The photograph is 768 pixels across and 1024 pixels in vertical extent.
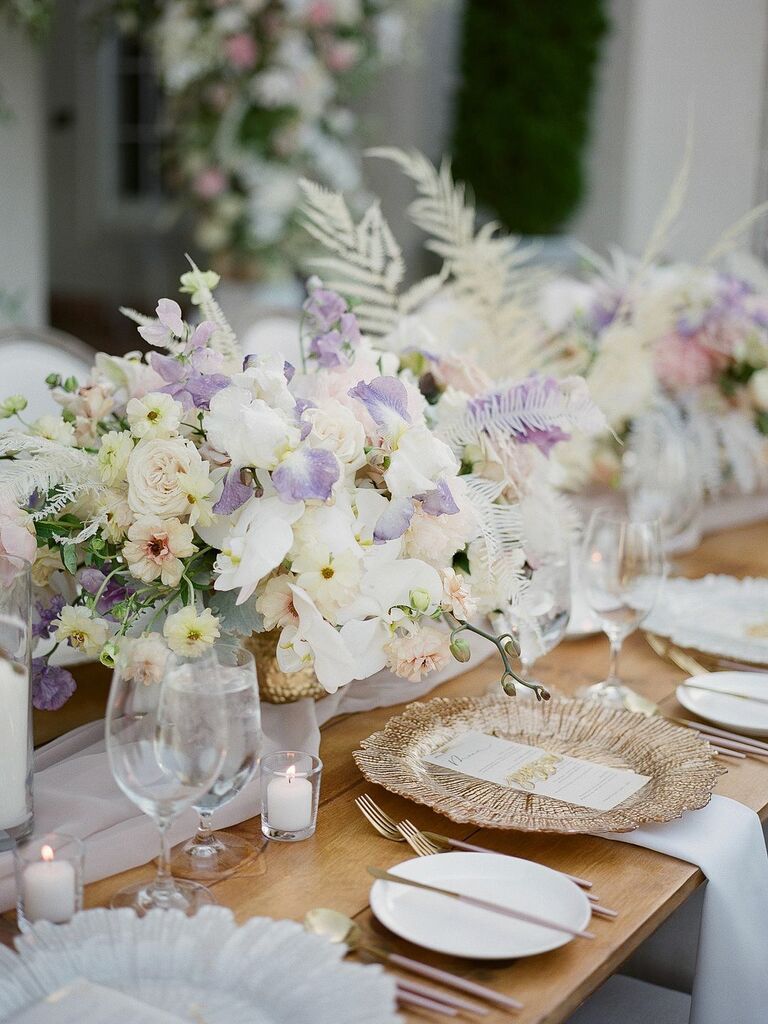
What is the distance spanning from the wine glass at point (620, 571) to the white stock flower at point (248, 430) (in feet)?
1.56

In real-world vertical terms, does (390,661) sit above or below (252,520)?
below

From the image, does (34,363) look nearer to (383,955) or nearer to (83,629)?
(83,629)

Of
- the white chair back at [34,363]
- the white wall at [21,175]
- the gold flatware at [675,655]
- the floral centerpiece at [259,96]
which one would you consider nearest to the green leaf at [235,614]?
the gold flatware at [675,655]

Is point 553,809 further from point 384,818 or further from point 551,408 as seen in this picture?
point 551,408

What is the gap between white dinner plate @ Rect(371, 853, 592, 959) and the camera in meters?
0.96

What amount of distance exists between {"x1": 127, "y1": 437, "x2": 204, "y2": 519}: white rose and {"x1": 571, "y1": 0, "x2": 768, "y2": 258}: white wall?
12.7 feet

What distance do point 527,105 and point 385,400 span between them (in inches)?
295

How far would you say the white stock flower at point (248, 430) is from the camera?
1116 millimetres

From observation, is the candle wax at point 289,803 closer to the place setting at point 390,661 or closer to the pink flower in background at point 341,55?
the place setting at point 390,661

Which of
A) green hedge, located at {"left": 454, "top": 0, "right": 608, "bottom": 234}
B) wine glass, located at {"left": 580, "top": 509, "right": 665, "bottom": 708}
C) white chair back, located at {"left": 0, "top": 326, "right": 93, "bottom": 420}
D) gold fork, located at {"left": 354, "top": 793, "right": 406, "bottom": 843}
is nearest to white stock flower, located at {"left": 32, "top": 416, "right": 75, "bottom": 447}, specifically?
gold fork, located at {"left": 354, "top": 793, "right": 406, "bottom": 843}

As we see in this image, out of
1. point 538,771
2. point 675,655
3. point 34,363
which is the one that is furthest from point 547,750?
point 34,363

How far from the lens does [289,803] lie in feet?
Result: 3.76

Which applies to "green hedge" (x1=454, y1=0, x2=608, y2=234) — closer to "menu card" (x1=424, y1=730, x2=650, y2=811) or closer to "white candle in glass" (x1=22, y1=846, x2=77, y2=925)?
"menu card" (x1=424, y1=730, x2=650, y2=811)

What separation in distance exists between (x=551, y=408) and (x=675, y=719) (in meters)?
0.37
